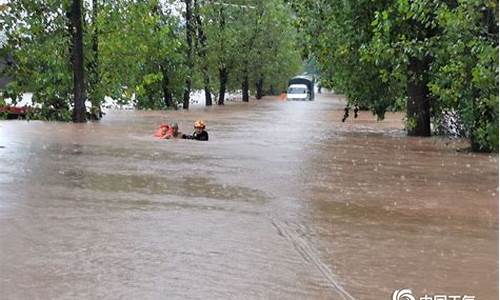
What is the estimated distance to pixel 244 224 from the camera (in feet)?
34.1

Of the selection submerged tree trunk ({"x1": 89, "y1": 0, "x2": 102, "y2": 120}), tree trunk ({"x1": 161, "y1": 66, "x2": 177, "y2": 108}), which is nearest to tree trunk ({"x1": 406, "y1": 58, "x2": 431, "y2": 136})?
submerged tree trunk ({"x1": 89, "y1": 0, "x2": 102, "y2": 120})

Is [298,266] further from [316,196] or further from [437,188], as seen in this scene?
[437,188]

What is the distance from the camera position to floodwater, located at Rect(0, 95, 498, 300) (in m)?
7.46

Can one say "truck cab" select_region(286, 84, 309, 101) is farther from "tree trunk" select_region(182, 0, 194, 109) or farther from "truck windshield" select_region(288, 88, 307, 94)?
"tree trunk" select_region(182, 0, 194, 109)

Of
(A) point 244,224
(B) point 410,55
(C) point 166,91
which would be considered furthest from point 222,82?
(A) point 244,224

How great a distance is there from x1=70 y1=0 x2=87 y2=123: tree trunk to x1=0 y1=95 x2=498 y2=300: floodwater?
440 inches

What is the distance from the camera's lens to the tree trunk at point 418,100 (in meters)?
24.0

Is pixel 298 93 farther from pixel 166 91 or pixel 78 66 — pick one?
pixel 78 66

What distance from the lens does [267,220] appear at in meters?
10.8

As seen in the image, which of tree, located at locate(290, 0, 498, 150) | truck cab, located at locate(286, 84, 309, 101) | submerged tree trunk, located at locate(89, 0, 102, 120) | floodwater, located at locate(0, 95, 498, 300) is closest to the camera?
floodwater, located at locate(0, 95, 498, 300)

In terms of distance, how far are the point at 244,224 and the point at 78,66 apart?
2257 centimetres

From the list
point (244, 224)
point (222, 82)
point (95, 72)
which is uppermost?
point (95, 72)

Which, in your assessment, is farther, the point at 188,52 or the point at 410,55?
the point at 188,52

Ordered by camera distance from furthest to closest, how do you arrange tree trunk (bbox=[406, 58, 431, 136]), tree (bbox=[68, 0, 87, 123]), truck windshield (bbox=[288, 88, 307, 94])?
1. truck windshield (bbox=[288, 88, 307, 94])
2. tree (bbox=[68, 0, 87, 123])
3. tree trunk (bbox=[406, 58, 431, 136])
